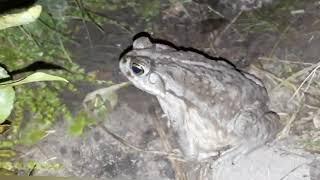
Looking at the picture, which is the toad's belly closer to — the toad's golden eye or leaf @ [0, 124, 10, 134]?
the toad's golden eye

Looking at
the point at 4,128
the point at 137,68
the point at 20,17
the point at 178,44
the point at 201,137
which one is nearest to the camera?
the point at 20,17

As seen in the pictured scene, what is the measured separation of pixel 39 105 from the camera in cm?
254

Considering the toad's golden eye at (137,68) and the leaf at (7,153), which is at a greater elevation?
the toad's golden eye at (137,68)

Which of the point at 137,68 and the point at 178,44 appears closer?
the point at 137,68

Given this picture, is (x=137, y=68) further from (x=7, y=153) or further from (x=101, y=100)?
(x=7, y=153)

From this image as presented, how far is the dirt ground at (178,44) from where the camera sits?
238 centimetres

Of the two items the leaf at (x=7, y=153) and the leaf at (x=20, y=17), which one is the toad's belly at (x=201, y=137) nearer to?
the leaf at (x=7, y=153)

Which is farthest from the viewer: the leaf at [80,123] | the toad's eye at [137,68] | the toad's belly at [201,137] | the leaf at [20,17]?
the leaf at [80,123]

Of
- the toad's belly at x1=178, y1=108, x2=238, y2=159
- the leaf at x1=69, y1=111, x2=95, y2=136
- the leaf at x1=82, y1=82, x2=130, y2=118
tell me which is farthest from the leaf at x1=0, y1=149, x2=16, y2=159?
the toad's belly at x1=178, y1=108, x2=238, y2=159

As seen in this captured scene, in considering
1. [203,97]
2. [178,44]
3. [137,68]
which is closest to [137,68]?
[137,68]

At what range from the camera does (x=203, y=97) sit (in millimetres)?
2188

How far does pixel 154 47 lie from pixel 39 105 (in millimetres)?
743

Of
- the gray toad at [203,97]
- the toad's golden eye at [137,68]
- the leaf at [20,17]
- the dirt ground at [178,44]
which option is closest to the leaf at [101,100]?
the dirt ground at [178,44]

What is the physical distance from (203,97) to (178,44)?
2.07 feet
